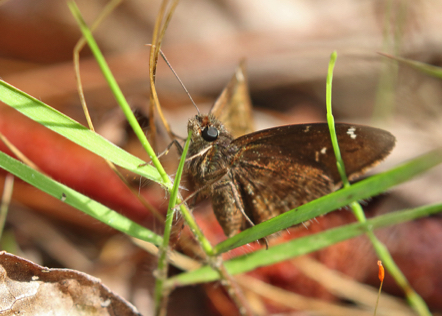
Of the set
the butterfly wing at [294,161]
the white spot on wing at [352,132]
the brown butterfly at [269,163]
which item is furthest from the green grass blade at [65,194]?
the white spot on wing at [352,132]

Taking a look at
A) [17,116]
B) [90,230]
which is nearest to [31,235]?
[90,230]

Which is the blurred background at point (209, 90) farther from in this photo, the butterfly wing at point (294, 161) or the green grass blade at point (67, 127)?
the butterfly wing at point (294, 161)

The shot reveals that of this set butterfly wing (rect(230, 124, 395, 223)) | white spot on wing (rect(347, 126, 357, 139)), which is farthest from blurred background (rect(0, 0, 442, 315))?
white spot on wing (rect(347, 126, 357, 139))

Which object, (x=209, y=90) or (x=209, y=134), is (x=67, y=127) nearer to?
(x=209, y=134)

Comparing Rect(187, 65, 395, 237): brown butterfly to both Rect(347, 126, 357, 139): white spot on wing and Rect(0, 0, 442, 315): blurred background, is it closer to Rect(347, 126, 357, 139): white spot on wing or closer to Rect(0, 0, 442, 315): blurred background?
Rect(347, 126, 357, 139): white spot on wing

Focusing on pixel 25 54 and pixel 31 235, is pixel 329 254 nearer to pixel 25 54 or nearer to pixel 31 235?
pixel 31 235

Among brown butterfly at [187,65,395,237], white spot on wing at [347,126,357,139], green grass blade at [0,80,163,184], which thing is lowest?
green grass blade at [0,80,163,184]
